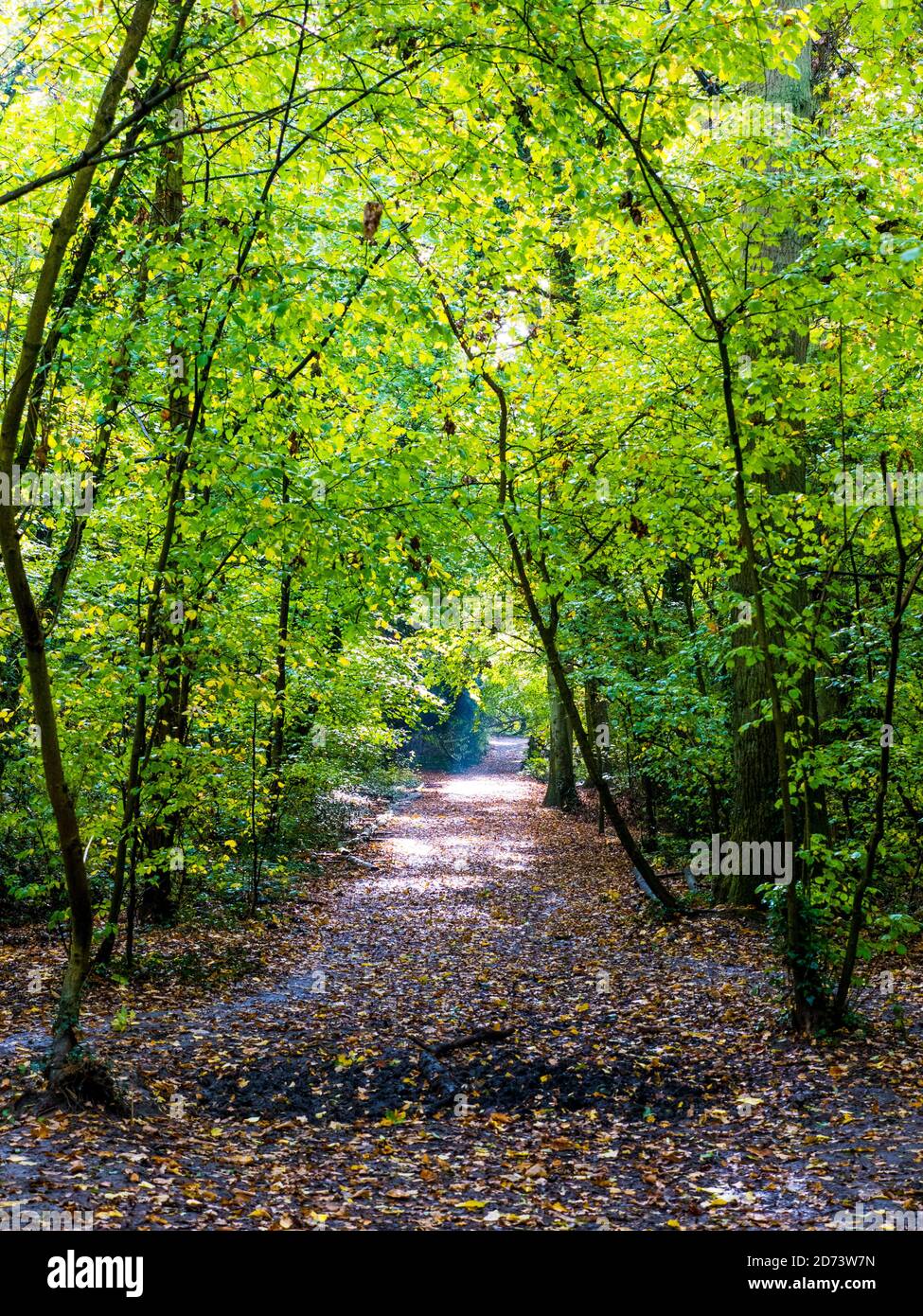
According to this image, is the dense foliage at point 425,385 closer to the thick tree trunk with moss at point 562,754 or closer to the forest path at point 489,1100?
the forest path at point 489,1100

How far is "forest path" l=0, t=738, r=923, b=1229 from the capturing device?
421 centimetres

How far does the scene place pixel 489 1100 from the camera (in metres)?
5.93

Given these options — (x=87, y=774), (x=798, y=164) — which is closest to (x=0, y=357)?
(x=87, y=774)

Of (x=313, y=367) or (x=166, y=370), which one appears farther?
(x=313, y=367)

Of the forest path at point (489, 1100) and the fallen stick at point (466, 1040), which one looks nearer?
the forest path at point (489, 1100)

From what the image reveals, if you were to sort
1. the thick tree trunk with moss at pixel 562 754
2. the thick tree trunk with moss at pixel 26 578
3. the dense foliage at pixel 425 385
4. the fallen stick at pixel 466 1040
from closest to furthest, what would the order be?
the thick tree trunk with moss at pixel 26 578
the dense foliage at pixel 425 385
the fallen stick at pixel 466 1040
the thick tree trunk with moss at pixel 562 754

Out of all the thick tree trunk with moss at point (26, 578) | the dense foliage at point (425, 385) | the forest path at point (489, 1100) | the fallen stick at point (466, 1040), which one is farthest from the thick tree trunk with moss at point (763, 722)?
the thick tree trunk with moss at point (26, 578)

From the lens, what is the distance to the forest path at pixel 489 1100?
13.8 ft

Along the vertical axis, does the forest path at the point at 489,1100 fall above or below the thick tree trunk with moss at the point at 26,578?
below

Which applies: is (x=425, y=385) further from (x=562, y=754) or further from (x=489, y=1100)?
(x=562, y=754)

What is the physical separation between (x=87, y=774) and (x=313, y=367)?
4293 mm

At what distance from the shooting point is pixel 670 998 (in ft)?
25.3

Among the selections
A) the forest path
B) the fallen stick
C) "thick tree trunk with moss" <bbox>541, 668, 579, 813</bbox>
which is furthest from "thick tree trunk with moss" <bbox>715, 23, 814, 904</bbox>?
"thick tree trunk with moss" <bbox>541, 668, 579, 813</bbox>

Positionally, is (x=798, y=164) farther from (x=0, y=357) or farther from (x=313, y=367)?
(x=0, y=357)
